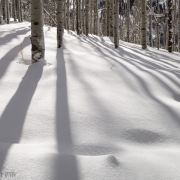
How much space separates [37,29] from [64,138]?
9.75ft

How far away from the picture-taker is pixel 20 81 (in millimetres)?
3383

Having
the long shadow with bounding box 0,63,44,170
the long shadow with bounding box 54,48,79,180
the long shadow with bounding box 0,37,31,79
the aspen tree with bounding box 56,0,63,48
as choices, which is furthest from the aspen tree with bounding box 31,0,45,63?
the aspen tree with bounding box 56,0,63,48

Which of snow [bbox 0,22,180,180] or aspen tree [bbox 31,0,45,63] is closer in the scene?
snow [bbox 0,22,180,180]

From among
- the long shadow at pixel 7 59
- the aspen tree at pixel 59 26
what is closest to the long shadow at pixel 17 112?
the long shadow at pixel 7 59

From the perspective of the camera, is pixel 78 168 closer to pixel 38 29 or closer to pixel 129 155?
pixel 129 155

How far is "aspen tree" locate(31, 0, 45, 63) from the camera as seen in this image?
434 centimetres

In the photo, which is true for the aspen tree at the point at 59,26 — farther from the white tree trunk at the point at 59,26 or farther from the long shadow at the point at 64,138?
the long shadow at the point at 64,138

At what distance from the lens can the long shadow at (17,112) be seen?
2000 mm

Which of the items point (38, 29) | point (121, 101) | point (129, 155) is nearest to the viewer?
point (129, 155)

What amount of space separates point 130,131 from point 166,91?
1465 millimetres

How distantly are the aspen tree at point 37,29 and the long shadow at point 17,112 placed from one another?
0.95m

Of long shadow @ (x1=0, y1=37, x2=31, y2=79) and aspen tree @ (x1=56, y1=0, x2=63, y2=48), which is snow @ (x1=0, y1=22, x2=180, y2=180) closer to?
long shadow @ (x1=0, y1=37, x2=31, y2=79)

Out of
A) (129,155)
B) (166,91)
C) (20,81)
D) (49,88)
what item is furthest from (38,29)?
(129,155)

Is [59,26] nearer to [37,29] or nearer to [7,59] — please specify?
[37,29]
